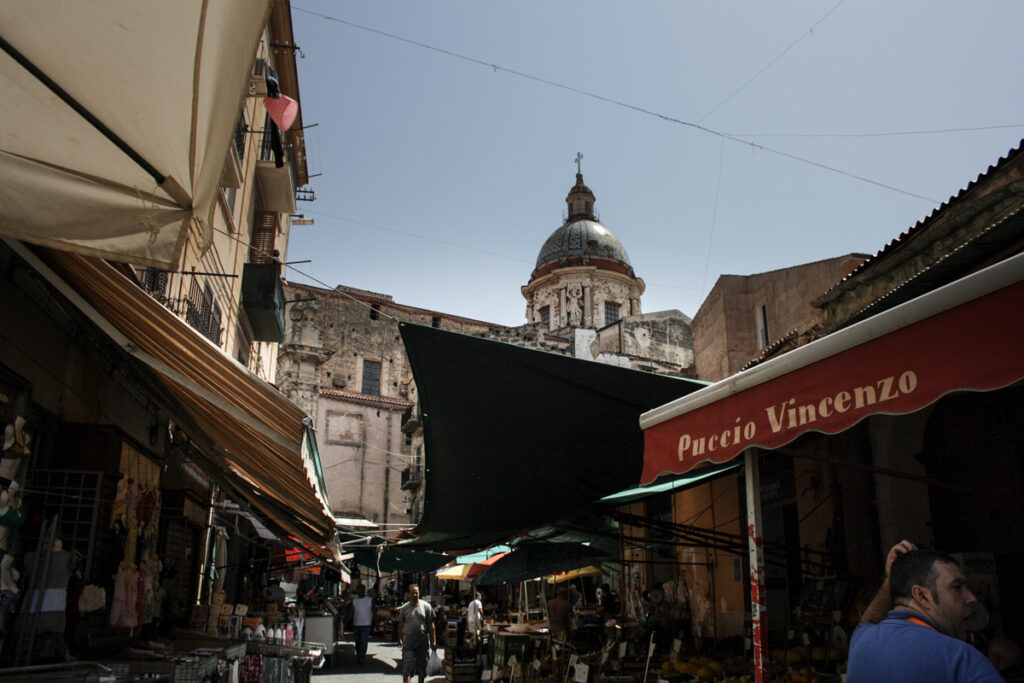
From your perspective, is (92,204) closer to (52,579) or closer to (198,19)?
(198,19)

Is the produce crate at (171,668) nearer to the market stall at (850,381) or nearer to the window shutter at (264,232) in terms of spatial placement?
the market stall at (850,381)

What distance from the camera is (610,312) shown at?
4941 cm

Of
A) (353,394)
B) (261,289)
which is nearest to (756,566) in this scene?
(261,289)

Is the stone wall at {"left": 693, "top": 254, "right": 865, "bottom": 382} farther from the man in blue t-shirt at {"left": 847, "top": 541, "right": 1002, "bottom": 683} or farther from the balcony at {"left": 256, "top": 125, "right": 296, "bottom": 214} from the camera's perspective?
the man in blue t-shirt at {"left": 847, "top": 541, "right": 1002, "bottom": 683}

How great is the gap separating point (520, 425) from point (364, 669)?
11055mm

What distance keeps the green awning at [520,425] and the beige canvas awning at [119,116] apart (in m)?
2.36

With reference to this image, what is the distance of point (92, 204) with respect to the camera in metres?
3.49

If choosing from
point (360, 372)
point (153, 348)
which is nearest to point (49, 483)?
point (153, 348)

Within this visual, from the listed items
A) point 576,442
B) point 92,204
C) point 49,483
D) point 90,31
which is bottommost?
point 49,483

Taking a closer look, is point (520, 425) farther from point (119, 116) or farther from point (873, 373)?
point (119, 116)

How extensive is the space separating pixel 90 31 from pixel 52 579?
3.98 metres

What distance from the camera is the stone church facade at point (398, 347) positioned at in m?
41.1

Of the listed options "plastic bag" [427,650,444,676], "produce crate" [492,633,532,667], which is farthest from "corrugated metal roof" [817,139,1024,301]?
"plastic bag" [427,650,444,676]

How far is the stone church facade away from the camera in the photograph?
135 ft
